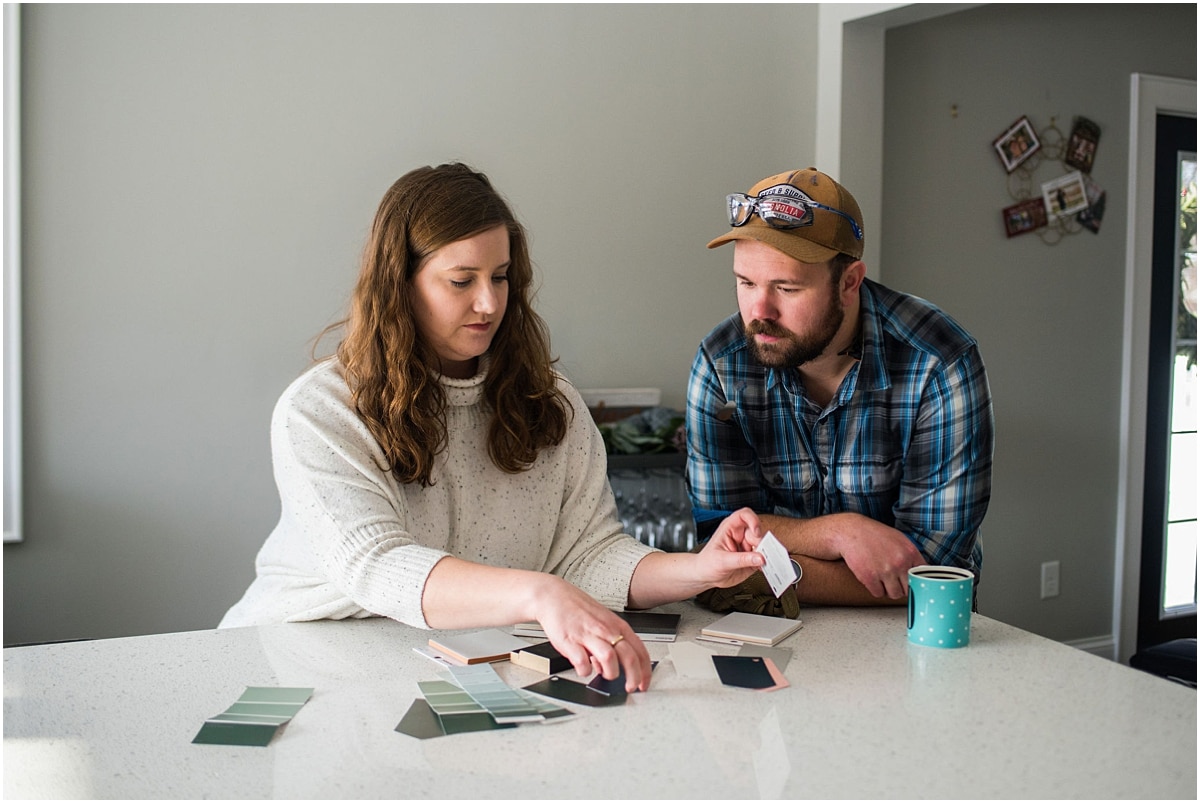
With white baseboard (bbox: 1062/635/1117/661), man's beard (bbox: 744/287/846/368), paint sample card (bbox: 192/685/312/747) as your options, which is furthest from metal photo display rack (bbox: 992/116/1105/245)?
paint sample card (bbox: 192/685/312/747)

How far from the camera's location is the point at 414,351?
5.36 ft

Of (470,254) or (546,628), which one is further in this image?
(470,254)

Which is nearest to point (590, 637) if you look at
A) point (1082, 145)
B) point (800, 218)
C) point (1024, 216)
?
point (800, 218)

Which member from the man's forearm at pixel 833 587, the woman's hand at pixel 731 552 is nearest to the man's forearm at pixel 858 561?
the man's forearm at pixel 833 587

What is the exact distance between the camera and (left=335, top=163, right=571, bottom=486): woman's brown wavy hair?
1561mm

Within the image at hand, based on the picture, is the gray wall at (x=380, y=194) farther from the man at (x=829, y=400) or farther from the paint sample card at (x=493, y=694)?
the paint sample card at (x=493, y=694)

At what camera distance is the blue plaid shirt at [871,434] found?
5.82 feet

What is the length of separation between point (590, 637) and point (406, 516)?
0.45 meters

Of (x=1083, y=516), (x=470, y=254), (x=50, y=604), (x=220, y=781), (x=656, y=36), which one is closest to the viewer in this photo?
(x=220, y=781)

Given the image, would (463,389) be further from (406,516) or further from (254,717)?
(254,717)

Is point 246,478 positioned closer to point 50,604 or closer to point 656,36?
point 50,604

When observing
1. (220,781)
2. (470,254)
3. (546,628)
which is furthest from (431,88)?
(220,781)

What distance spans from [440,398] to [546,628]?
1.63 ft

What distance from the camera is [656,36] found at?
316cm
